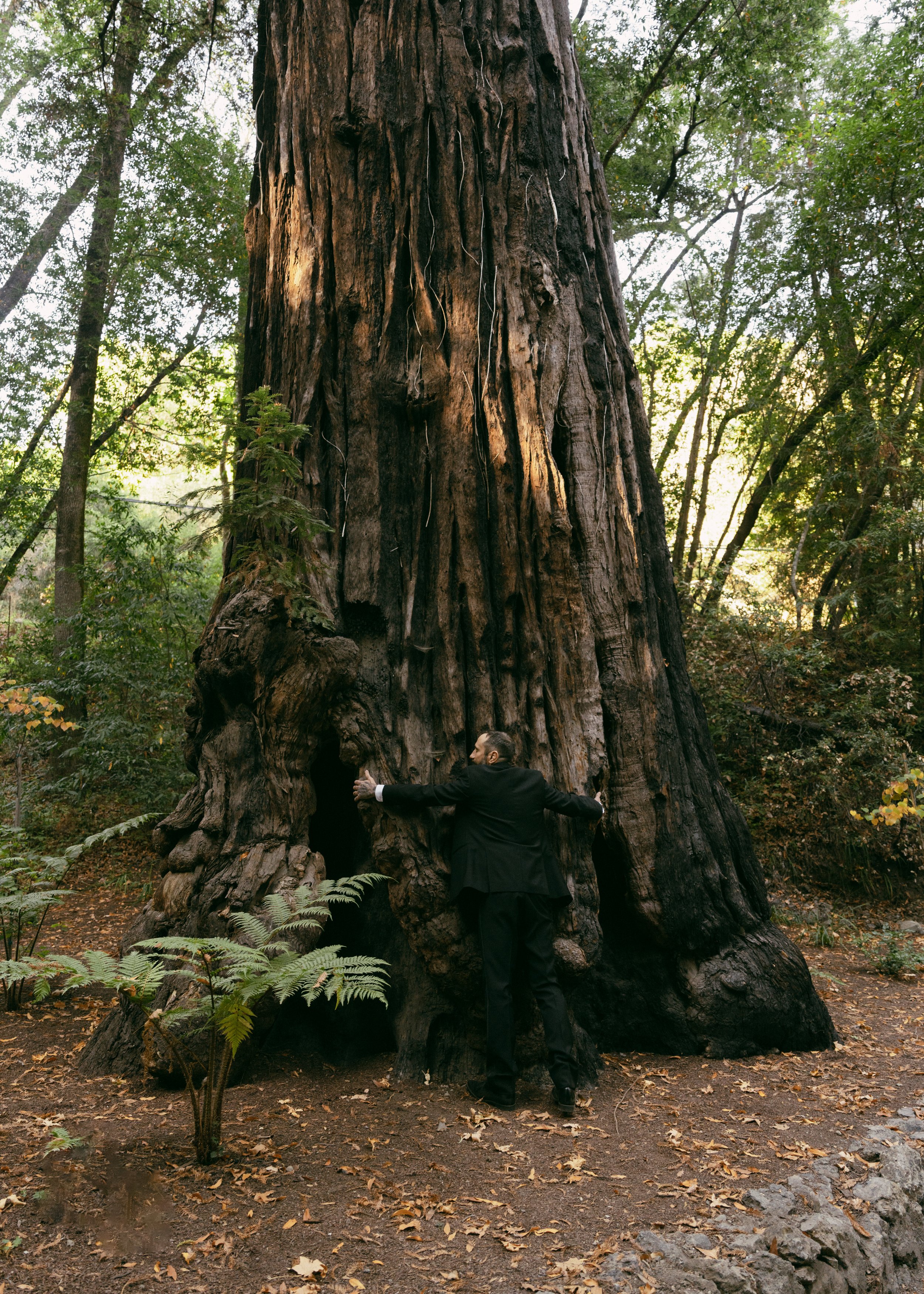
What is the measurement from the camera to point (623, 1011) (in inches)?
195

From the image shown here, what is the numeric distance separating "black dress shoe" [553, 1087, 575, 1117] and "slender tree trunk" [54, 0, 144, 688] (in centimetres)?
948

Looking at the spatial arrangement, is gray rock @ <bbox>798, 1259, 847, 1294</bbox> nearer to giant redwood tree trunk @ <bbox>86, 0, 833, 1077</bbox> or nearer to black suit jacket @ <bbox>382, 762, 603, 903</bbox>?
giant redwood tree trunk @ <bbox>86, 0, 833, 1077</bbox>

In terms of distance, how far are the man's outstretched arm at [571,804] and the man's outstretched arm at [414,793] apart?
1.56 feet

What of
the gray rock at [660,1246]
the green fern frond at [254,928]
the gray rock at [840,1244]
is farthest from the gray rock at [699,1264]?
the green fern frond at [254,928]

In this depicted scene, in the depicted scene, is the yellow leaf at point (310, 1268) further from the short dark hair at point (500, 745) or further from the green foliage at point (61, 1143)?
the short dark hair at point (500, 745)

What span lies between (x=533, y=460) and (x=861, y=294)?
32.5ft

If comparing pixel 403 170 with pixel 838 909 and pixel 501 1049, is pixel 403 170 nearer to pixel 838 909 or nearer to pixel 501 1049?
pixel 501 1049

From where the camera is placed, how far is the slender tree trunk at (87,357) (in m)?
11.2

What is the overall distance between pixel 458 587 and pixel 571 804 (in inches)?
57.6

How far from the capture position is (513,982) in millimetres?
4402

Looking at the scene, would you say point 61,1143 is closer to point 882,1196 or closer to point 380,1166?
point 380,1166

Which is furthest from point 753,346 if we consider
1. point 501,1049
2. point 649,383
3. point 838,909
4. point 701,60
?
point 501,1049

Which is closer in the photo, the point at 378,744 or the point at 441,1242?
the point at 441,1242

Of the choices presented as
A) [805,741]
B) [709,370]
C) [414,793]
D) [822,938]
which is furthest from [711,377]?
[414,793]
